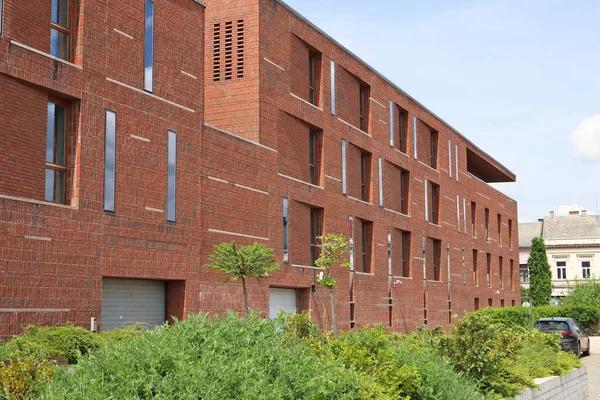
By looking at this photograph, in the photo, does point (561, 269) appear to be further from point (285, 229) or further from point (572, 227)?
point (285, 229)

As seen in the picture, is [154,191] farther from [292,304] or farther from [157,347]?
[157,347]

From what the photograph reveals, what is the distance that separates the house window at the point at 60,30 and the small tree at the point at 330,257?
13.1 metres

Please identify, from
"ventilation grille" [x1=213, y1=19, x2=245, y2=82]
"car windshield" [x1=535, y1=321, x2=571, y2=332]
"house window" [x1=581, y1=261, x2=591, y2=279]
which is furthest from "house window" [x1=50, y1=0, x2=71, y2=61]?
"house window" [x1=581, y1=261, x2=591, y2=279]

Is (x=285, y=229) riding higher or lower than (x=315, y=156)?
lower

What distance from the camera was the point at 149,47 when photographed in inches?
856

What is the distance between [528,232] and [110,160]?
266 feet

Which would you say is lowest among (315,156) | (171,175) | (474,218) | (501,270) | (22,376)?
(22,376)

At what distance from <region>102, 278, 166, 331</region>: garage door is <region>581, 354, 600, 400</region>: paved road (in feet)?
40.6

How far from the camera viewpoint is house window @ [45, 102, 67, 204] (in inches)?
729

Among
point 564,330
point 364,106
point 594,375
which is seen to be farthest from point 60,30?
point 564,330

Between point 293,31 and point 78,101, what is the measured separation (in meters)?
12.8

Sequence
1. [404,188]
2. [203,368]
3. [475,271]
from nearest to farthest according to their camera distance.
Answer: [203,368] → [404,188] → [475,271]

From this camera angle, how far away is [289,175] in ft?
95.9

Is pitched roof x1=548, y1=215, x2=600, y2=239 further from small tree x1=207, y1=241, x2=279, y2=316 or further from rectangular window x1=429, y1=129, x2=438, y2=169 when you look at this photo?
small tree x1=207, y1=241, x2=279, y2=316
